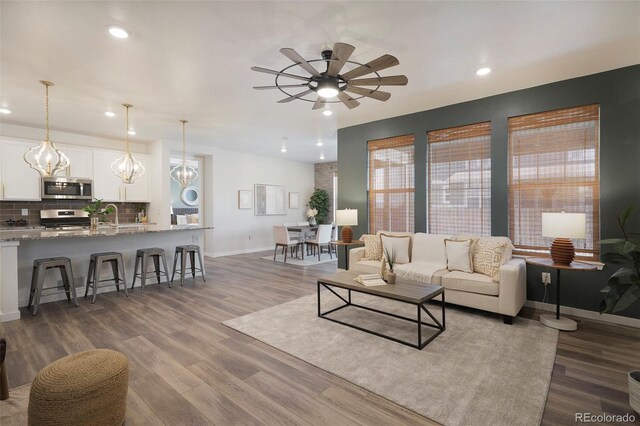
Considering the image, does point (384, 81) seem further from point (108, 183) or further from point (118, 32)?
point (108, 183)

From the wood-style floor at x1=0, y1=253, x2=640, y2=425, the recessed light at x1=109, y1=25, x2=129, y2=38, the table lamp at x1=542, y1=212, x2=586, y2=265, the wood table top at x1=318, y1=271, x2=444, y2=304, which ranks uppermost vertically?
the recessed light at x1=109, y1=25, x2=129, y2=38

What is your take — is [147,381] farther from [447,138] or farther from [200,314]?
[447,138]

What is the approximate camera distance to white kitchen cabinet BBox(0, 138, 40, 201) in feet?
17.4

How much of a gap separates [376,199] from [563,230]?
2.89 meters

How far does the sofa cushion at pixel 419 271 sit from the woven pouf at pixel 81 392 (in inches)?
123

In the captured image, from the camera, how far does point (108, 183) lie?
6.52 meters

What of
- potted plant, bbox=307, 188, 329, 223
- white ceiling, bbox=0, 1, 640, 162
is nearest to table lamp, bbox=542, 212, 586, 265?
white ceiling, bbox=0, 1, 640, 162

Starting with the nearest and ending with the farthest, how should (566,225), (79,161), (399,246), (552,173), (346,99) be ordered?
(566,225), (346,99), (552,173), (399,246), (79,161)

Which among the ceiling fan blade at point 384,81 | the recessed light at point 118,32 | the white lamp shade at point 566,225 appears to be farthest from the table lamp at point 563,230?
the recessed light at point 118,32

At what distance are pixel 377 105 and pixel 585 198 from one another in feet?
9.80

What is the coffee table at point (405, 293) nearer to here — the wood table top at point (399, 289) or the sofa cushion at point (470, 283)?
the wood table top at point (399, 289)

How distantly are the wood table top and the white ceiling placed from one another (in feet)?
7.94

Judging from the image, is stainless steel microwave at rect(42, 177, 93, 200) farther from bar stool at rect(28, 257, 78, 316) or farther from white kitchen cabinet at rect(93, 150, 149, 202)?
bar stool at rect(28, 257, 78, 316)

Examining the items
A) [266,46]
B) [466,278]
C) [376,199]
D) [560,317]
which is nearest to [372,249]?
[376,199]
